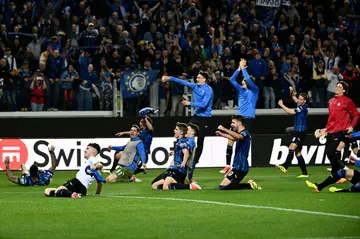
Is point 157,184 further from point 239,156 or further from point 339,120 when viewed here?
point 339,120

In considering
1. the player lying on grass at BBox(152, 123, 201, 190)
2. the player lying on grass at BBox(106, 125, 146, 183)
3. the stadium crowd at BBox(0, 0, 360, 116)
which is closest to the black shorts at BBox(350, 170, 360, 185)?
the player lying on grass at BBox(152, 123, 201, 190)

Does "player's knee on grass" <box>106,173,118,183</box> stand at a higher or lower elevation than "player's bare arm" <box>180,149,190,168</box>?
lower

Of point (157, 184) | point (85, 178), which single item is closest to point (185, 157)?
point (157, 184)

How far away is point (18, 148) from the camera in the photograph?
25.5 m

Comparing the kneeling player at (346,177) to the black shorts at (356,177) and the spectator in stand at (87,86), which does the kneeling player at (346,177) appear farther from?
the spectator in stand at (87,86)

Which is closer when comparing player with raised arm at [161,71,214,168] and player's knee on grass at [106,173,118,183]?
player with raised arm at [161,71,214,168]

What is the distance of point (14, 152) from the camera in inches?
1001

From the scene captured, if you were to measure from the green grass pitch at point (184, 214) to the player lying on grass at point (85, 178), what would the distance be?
0.23 meters

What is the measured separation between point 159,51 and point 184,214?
14.3m

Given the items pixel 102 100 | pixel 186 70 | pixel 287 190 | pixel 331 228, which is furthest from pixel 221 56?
pixel 331 228

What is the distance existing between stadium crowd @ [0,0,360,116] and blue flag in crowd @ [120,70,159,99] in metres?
0.17

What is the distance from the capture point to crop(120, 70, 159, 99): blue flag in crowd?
2689 cm

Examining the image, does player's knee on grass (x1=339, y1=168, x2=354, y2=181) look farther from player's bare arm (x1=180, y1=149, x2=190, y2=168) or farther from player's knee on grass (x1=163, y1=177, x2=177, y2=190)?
player's knee on grass (x1=163, y1=177, x2=177, y2=190)

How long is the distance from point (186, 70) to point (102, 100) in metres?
2.78
